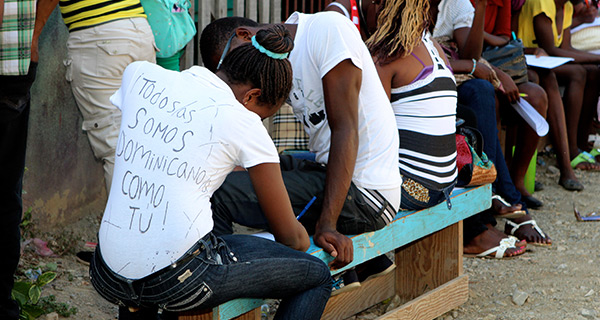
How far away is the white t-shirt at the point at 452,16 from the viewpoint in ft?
15.3

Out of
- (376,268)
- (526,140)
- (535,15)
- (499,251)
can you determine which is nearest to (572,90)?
(535,15)

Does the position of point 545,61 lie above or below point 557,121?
above

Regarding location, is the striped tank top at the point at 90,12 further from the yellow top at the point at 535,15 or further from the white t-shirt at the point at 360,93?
the yellow top at the point at 535,15

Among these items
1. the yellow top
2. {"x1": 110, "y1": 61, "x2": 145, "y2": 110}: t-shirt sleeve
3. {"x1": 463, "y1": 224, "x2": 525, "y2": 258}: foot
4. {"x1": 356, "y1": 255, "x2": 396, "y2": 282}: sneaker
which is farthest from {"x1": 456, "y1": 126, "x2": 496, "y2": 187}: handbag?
the yellow top

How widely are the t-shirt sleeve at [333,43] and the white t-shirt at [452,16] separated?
7.75 ft

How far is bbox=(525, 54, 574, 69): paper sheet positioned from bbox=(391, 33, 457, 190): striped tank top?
2.75 metres

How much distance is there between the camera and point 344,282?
3.09 meters

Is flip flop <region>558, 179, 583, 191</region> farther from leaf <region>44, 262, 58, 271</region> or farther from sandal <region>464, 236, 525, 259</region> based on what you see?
leaf <region>44, 262, 58, 271</region>

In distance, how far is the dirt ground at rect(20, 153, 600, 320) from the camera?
3283 millimetres

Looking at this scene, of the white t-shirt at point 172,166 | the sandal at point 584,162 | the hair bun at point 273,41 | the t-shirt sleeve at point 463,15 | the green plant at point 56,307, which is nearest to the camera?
the white t-shirt at point 172,166

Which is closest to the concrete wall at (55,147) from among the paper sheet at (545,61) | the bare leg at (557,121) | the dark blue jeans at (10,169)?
the dark blue jeans at (10,169)

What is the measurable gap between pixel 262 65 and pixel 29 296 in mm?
1501

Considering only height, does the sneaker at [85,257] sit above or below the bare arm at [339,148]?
below

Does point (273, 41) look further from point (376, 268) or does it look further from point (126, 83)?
point (376, 268)
